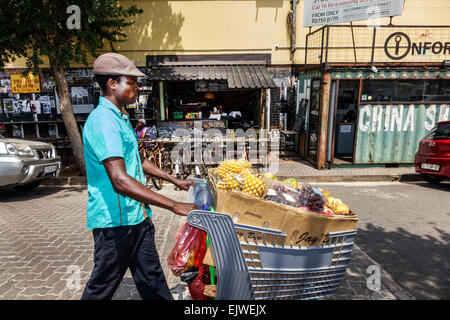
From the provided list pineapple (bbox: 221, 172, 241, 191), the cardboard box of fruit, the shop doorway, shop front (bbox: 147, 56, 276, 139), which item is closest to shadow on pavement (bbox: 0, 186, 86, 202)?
shop front (bbox: 147, 56, 276, 139)

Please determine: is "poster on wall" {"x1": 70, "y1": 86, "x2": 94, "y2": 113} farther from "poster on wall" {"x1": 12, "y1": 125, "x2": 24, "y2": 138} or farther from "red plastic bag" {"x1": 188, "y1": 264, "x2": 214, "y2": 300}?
"red plastic bag" {"x1": 188, "y1": 264, "x2": 214, "y2": 300}

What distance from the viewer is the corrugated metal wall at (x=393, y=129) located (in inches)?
355

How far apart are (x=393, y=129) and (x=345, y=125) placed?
5.42 ft

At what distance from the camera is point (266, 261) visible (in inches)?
82.2

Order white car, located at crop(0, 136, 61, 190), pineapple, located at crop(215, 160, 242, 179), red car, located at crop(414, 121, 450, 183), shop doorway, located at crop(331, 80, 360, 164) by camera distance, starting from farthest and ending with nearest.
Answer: shop doorway, located at crop(331, 80, 360, 164), red car, located at crop(414, 121, 450, 183), white car, located at crop(0, 136, 61, 190), pineapple, located at crop(215, 160, 242, 179)

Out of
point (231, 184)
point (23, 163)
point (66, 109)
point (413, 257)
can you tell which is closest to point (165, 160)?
point (66, 109)

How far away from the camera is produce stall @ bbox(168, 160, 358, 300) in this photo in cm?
197

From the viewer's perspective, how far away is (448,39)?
37.3 feet

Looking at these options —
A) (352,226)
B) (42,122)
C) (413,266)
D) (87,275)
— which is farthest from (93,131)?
(42,122)

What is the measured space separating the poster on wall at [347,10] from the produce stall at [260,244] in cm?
858

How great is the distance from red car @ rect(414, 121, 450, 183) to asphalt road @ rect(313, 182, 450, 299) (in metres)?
0.47

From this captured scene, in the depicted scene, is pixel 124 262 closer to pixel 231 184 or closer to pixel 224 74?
pixel 231 184

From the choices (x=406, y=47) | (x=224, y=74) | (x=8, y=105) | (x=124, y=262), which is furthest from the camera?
(x=8, y=105)
